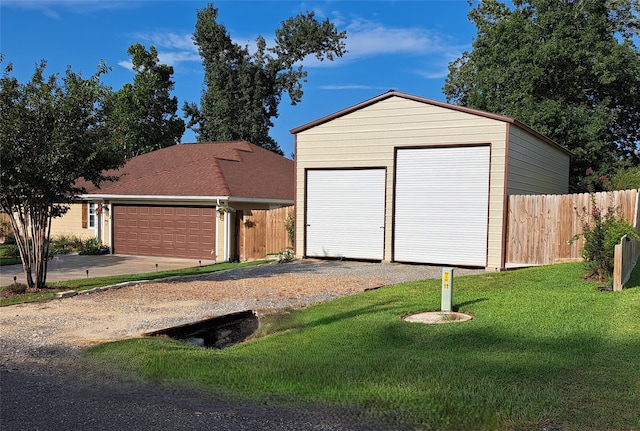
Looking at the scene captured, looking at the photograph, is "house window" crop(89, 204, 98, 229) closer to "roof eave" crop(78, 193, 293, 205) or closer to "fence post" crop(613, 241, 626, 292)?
"roof eave" crop(78, 193, 293, 205)

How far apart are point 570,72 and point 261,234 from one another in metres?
18.7

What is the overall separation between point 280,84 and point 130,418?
39003 mm

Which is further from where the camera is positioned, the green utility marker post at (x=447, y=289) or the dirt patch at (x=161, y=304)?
the green utility marker post at (x=447, y=289)

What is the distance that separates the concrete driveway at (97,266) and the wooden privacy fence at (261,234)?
60.7 inches

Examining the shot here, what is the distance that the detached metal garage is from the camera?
54.1 ft

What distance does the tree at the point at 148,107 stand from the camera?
125 ft

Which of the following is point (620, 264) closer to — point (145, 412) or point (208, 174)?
point (145, 412)

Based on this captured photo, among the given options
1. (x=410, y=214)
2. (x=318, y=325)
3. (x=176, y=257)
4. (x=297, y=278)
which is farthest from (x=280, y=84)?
(x=318, y=325)

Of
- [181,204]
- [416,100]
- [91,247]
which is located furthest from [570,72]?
[91,247]

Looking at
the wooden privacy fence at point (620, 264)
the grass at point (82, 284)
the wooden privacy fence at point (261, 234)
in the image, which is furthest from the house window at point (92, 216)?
the wooden privacy fence at point (620, 264)

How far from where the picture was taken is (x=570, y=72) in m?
28.3

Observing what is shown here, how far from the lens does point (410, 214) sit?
17.8 meters

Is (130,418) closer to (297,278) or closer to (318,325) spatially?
(318,325)

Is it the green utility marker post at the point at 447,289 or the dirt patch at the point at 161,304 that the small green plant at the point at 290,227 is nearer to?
the dirt patch at the point at 161,304
